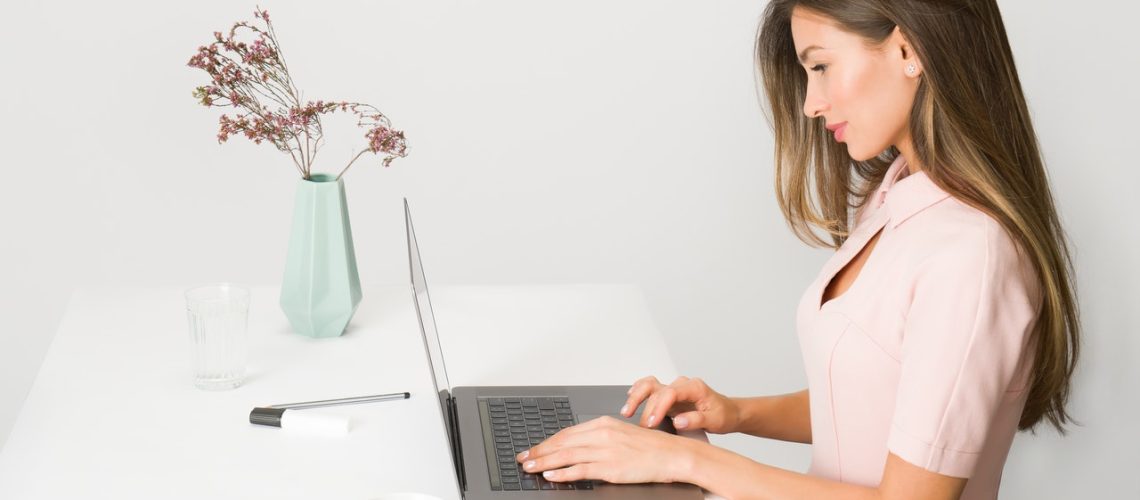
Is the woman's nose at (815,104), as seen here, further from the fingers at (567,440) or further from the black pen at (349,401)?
the black pen at (349,401)

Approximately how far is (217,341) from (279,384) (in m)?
0.10

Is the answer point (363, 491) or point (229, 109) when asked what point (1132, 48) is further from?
point (229, 109)

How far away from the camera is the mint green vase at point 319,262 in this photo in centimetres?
177

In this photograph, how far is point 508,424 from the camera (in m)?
1.50

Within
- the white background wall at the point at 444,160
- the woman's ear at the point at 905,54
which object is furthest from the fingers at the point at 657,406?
the white background wall at the point at 444,160

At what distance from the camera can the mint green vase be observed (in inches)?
69.7

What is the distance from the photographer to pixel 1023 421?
157 cm

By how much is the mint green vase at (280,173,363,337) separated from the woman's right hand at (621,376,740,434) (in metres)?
0.50

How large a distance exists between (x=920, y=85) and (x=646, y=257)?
178 centimetres

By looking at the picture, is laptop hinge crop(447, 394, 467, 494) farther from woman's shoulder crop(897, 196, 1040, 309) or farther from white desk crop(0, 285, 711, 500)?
woman's shoulder crop(897, 196, 1040, 309)

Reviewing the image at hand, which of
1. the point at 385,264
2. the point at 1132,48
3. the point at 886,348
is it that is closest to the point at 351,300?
the point at 886,348

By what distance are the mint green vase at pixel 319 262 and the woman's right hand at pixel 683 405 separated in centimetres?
50

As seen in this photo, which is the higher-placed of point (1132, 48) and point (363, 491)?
point (1132, 48)

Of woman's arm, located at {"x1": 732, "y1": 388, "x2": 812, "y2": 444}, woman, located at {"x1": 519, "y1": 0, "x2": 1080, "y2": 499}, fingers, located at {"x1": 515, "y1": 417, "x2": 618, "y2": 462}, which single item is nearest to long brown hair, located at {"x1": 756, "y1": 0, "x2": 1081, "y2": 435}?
woman, located at {"x1": 519, "y1": 0, "x2": 1080, "y2": 499}
